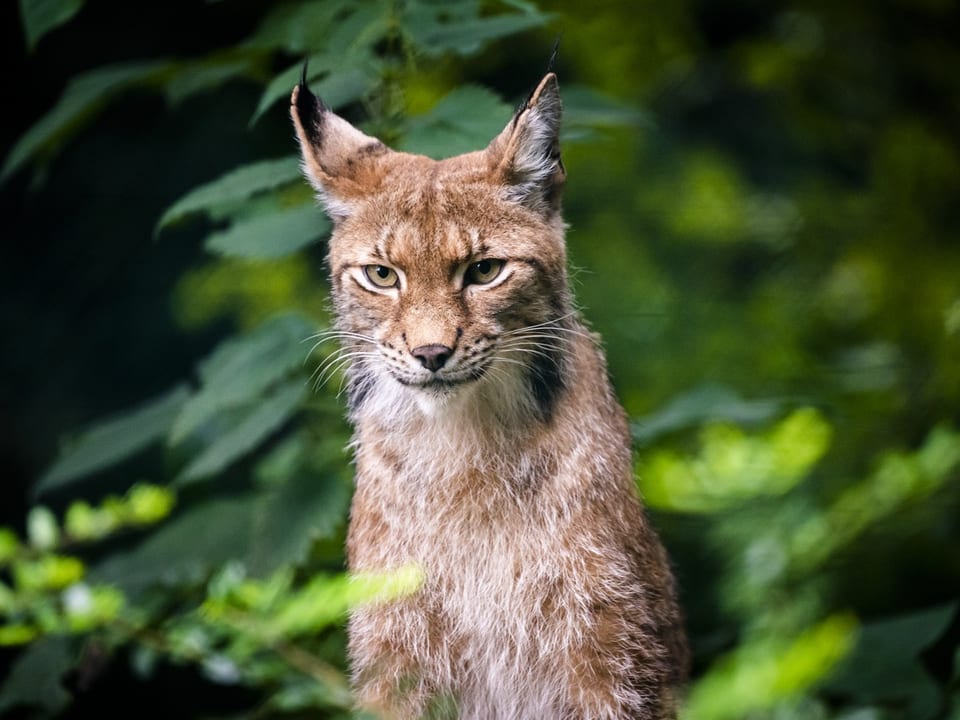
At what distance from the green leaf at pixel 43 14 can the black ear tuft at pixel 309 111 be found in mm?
1094

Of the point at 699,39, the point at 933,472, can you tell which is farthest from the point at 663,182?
the point at 933,472

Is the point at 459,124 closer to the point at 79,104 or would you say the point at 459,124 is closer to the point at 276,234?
the point at 276,234

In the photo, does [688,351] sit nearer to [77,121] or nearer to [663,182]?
[663,182]

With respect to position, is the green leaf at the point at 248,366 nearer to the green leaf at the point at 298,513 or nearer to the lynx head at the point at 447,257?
the green leaf at the point at 298,513

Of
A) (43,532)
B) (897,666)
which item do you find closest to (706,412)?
(897,666)

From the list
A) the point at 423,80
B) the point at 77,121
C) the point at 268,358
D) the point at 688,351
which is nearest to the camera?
the point at 268,358

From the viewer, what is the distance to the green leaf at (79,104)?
3.62 m

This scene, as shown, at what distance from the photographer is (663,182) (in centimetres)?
684

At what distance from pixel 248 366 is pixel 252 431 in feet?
0.66

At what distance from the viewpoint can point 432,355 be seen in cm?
237

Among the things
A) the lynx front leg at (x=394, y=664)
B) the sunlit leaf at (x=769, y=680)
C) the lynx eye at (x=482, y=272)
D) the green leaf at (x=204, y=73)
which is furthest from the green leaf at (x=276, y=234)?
the sunlit leaf at (x=769, y=680)

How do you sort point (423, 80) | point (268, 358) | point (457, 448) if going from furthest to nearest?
point (423, 80) → point (268, 358) → point (457, 448)

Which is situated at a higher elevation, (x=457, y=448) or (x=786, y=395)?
(x=457, y=448)

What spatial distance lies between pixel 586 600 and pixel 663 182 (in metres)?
4.52
